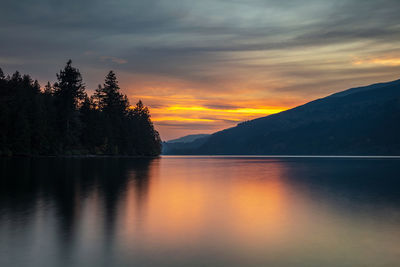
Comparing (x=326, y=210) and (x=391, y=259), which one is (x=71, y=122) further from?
(x=391, y=259)

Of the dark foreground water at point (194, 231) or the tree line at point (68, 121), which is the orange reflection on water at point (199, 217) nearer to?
the dark foreground water at point (194, 231)

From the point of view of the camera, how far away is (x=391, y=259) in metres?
10.5

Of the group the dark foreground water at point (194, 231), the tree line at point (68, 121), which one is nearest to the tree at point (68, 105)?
the tree line at point (68, 121)

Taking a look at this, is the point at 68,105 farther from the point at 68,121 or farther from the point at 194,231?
the point at 194,231

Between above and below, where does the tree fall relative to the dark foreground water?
above

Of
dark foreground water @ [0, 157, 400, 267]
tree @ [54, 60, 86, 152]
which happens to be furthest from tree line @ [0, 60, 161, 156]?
dark foreground water @ [0, 157, 400, 267]

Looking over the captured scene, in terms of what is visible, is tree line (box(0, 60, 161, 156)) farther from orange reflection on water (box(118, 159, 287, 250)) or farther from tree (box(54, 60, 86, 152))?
orange reflection on water (box(118, 159, 287, 250))

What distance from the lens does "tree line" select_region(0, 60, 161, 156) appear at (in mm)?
100875

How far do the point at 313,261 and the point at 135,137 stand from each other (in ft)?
503

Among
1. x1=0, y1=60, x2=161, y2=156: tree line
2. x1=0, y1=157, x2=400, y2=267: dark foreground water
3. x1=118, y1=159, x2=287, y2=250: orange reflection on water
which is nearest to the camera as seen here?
x1=0, y1=157, x2=400, y2=267: dark foreground water

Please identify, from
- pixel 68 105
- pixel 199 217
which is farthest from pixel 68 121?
pixel 199 217

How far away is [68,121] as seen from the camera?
119 meters

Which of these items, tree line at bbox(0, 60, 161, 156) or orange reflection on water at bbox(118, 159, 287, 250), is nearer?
orange reflection on water at bbox(118, 159, 287, 250)

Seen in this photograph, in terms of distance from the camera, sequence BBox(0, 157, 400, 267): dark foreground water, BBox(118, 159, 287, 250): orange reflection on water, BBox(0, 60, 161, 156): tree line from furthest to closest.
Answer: BBox(0, 60, 161, 156): tree line
BBox(118, 159, 287, 250): orange reflection on water
BBox(0, 157, 400, 267): dark foreground water
